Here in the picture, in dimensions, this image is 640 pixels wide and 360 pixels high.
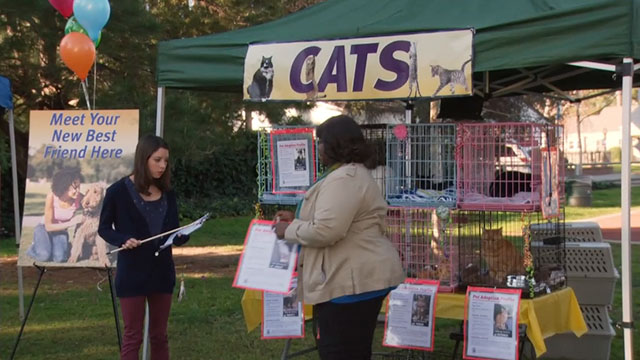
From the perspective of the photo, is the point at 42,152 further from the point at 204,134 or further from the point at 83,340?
the point at 204,134

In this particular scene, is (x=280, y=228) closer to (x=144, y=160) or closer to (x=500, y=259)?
(x=144, y=160)

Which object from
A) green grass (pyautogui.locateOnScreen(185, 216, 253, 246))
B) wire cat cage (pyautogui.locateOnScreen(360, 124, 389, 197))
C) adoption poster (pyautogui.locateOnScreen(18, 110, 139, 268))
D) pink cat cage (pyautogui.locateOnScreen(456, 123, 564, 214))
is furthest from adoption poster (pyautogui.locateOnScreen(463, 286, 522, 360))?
green grass (pyautogui.locateOnScreen(185, 216, 253, 246))

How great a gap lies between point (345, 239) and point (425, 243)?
155cm

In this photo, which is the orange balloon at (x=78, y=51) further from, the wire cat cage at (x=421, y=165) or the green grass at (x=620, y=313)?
the green grass at (x=620, y=313)

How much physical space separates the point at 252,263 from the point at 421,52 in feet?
5.17

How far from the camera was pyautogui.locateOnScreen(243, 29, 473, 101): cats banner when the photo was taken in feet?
13.8

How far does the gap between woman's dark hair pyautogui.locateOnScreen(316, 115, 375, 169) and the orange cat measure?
166 centimetres

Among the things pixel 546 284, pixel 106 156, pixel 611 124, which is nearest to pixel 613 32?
pixel 546 284

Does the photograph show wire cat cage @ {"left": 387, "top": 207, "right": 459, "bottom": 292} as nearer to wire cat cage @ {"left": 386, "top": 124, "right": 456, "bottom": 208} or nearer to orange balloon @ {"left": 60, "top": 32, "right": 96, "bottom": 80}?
wire cat cage @ {"left": 386, "top": 124, "right": 456, "bottom": 208}

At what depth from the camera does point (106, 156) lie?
5.45 m

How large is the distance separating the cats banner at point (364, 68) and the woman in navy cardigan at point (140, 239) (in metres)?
0.86

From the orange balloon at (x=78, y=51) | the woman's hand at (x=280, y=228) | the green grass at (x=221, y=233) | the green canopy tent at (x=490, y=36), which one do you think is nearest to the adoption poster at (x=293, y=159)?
the green canopy tent at (x=490, y=36)

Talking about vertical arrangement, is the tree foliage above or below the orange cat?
above

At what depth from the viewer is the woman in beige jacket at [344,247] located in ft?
10.9
